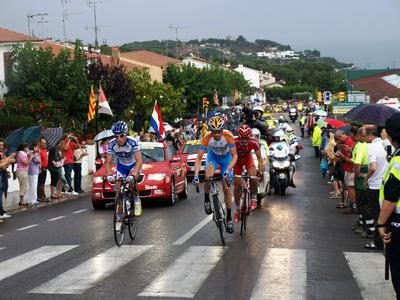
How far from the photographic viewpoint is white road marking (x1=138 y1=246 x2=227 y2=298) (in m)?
7.79

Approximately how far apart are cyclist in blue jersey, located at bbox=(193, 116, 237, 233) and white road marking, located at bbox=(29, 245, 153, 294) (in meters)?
1.40

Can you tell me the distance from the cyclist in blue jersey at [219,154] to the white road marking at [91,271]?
4.59 feet

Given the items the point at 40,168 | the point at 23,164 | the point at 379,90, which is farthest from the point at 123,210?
the point at 379,90

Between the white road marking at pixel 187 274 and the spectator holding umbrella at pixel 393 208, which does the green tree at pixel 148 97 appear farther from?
the spectator holding umbrella at pixel 393 208

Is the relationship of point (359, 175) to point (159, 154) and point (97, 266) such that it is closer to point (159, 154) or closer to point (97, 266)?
point (97, 266)

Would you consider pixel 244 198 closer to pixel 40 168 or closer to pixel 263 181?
pixel 263 181

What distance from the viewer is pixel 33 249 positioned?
11070 millimetres

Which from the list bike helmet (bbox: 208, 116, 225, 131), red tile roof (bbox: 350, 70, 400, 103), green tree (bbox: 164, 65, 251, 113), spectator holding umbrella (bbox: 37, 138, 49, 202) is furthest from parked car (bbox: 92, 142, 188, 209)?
green tree (bbox: 164, 65, 251, 113)

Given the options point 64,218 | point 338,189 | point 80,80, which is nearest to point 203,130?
point 80,80

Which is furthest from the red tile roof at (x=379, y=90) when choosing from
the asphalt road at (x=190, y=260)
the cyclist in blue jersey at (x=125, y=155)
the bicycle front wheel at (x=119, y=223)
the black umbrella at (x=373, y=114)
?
the bicycle front wheel at (x=119, y=223)

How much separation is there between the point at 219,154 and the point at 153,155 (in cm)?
692

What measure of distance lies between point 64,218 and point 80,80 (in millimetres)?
21363

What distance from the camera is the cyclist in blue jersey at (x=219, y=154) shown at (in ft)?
37.3

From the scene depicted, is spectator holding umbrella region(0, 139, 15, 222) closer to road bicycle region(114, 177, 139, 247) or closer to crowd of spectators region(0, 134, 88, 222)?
crowd of spectators region(0, 134, 88, 222)
